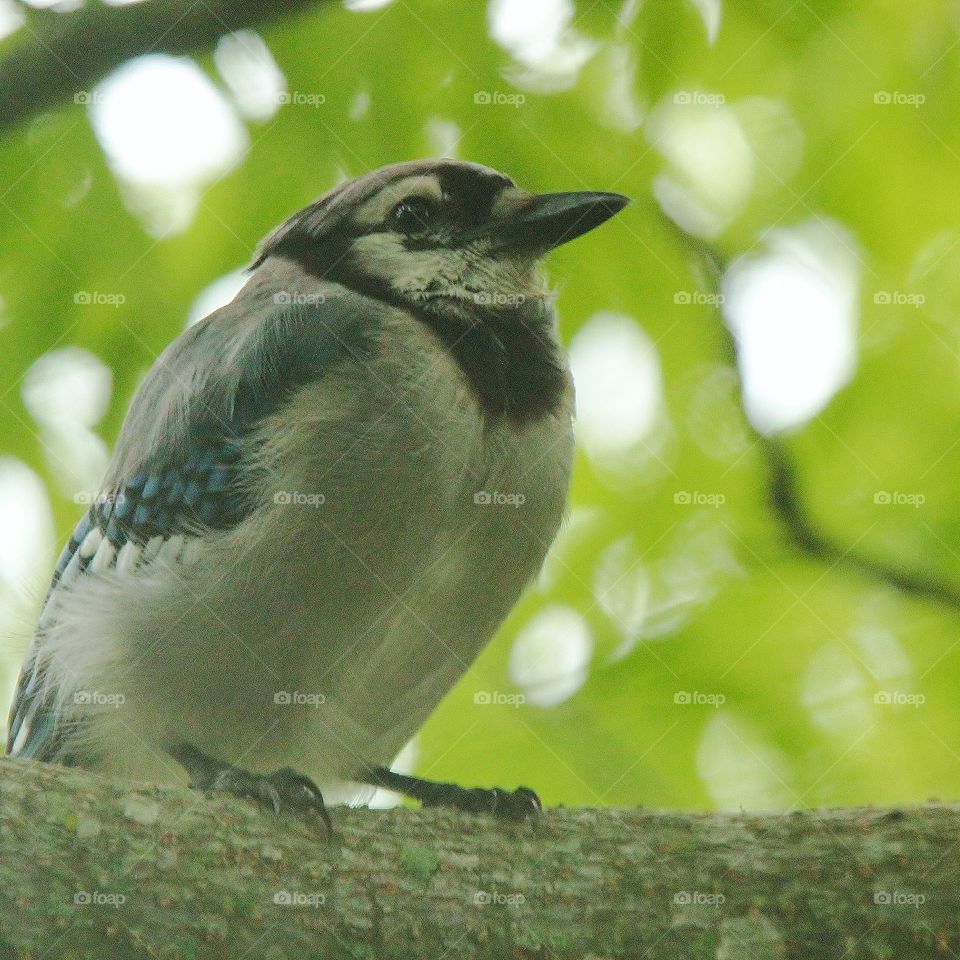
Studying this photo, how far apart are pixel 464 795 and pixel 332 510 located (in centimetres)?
64

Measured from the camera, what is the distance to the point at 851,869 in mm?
2162

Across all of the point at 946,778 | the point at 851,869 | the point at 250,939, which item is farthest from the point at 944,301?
the point at 250,939

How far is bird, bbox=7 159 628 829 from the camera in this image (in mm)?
2613

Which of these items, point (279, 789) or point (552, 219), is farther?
point (552, 219)

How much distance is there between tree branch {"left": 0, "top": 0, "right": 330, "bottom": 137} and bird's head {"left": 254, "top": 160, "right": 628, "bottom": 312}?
44 cm

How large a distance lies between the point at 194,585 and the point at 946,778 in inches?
72.1

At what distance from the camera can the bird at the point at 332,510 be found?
2.61 metres

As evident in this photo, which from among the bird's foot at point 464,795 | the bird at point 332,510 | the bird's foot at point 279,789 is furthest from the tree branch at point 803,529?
the bird's foot at point 279,789

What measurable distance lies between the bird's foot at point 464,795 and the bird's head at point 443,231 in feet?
3.47

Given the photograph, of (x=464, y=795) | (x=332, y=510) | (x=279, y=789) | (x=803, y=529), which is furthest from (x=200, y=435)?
(x=803, y=529)

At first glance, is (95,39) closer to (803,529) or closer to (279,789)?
(279,789)

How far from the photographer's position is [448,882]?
2148 mm

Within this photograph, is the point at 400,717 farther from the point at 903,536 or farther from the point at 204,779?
the point at 903,536

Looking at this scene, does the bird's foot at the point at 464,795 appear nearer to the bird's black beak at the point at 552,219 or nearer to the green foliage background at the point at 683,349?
the green foliage background at the point at 683,349
